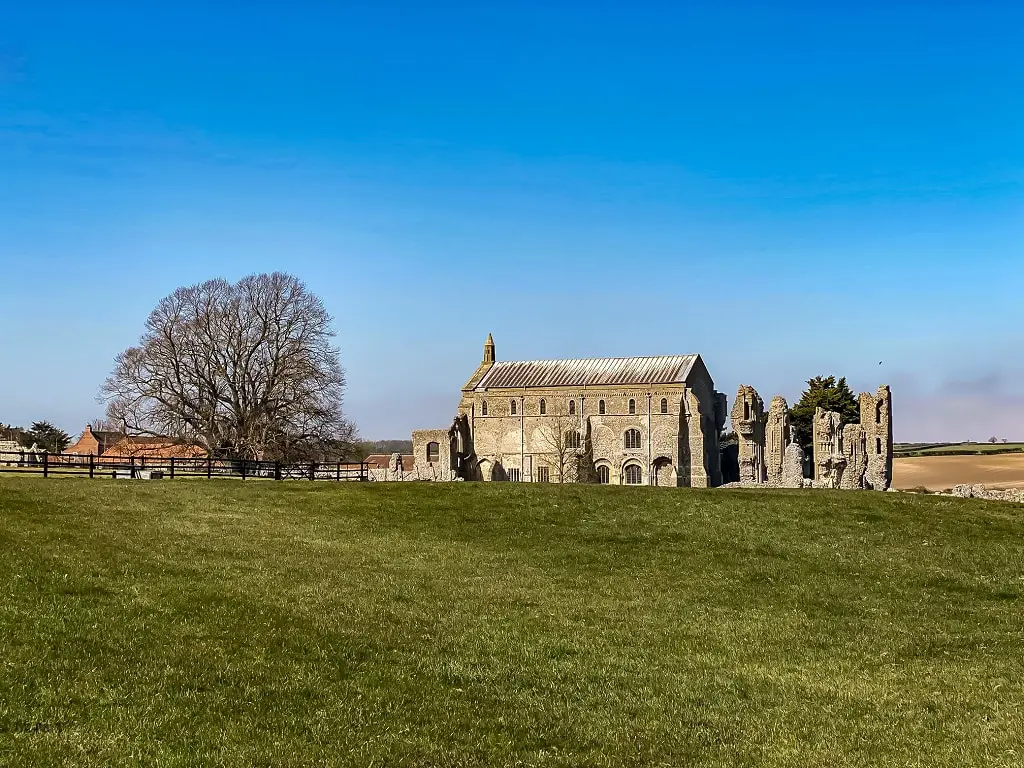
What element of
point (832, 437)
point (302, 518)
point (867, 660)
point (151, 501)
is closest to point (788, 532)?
point (867, 660)

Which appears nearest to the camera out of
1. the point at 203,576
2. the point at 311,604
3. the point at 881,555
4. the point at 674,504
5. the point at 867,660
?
the point at 867,660

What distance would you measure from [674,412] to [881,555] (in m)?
49.5

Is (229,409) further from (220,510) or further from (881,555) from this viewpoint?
(881,555)

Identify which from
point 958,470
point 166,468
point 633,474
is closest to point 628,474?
point 633,474

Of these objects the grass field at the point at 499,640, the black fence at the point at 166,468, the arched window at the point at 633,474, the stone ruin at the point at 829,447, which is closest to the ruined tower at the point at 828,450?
the stone ruin at the point at 829,447

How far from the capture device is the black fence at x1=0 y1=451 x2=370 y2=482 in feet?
128

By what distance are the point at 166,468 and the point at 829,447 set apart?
131ft

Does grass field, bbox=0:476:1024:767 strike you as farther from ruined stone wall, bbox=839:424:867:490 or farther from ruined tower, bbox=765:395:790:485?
ruined tower, bbox=765:395:790:485

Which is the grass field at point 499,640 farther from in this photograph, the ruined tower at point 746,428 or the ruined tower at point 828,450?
the ruined tower at point 746,428

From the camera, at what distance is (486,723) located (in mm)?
12656

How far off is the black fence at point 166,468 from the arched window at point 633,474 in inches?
976

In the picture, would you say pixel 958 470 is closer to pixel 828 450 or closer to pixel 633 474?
pixel 633 474

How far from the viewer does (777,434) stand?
6512 cm

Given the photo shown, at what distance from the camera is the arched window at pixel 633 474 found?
75250 mm
